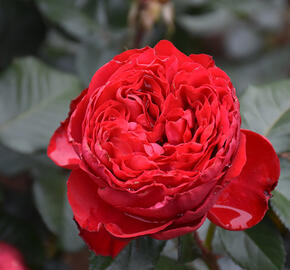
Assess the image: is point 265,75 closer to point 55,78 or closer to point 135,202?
point 55,78

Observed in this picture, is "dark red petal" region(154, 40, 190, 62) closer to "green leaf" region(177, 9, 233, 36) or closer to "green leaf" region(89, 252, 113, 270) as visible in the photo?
"green leaf" region(89, 252, 113, 270)

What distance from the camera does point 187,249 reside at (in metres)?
0.52

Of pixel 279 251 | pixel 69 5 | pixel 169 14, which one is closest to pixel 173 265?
pixel 279 251

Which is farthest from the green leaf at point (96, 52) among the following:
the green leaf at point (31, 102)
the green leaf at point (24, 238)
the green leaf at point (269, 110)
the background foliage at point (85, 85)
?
the green leaf at point (269, 110)

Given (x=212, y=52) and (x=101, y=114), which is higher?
Answer: (x=101, y=114)

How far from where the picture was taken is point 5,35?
1056 mm

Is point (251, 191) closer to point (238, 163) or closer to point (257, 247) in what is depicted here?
point (238, 163)

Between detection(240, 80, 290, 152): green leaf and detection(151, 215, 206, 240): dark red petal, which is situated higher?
detection(151, 215, 206, 240): dark red petal

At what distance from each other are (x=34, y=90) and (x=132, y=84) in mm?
424

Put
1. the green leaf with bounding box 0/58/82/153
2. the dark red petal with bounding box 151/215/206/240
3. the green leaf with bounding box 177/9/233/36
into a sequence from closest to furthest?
the dark red petal with bounding box 151/215/206/240 → the green leaf with bounding box 0/58/82/153 → the green leaf with bounding box 177/9/233/36

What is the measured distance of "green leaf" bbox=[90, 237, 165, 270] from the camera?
47cm

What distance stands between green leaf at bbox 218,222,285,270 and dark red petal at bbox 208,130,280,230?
13 centimetres

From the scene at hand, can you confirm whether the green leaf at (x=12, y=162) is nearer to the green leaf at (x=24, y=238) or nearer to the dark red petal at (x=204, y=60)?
the green leaf at (x=24, y=238)

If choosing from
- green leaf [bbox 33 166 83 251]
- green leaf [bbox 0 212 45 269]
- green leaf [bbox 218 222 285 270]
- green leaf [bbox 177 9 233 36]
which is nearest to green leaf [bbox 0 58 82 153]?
green leaf [bbox 33 166 83 251]
